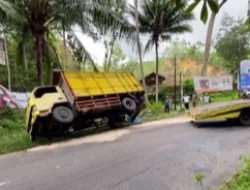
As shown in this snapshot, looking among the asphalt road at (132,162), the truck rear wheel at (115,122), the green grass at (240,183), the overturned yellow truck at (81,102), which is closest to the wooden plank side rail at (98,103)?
the overturned yellow truck at (81,102)

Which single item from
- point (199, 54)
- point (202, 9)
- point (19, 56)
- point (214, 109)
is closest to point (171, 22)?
point (19, 56)

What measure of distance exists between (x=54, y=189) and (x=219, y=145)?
4.91 m

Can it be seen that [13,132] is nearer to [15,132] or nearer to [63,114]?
[15,132]

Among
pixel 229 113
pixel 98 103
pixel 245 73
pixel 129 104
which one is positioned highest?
pixel 245 73

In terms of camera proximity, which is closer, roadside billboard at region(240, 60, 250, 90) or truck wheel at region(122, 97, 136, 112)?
truck wheel at region(122, 97, 136, 112)

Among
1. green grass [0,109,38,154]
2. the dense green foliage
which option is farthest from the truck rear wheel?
the dense green foliage

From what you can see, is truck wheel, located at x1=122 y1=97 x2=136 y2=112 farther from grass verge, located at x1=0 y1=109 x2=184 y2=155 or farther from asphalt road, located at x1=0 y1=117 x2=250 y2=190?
asphalt road, located at x1=0 y1=117 x2=250 y2=190

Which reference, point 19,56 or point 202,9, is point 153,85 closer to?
point 19,56

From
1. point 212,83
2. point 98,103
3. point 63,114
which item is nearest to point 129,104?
point 98,103

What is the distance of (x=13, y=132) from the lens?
51.4ft

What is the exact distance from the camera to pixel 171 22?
89.9ft

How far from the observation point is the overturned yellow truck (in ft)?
41.3

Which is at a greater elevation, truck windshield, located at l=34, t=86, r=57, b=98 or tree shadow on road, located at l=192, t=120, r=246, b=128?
truck windshield, located at l=34, t=86, r=57, b=98

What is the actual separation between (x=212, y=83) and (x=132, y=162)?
713 inches
